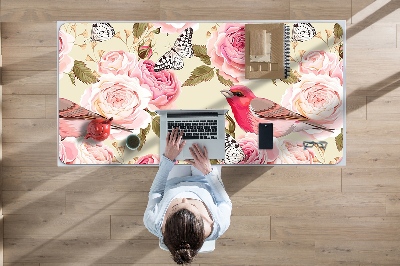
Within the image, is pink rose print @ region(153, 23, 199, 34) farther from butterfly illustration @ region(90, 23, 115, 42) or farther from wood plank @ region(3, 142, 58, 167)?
wood plank @ region(3, 142, 58, 167)

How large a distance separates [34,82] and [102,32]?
0.50m

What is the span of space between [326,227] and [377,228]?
298 mm

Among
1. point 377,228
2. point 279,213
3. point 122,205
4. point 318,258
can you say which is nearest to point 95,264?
point 122,205

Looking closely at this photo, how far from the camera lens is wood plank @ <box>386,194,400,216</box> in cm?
247

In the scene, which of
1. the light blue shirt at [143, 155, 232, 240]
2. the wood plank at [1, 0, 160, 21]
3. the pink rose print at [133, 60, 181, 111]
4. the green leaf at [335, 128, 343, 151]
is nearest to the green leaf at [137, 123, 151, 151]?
the pink rose print at [133, 60, 181, 111]

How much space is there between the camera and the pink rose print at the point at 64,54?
91.6 inches

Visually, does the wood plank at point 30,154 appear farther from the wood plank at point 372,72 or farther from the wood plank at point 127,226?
the wood plank at point 372,72

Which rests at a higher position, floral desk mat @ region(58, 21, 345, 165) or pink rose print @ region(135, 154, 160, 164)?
floral desk mat @ region(58, 21, 345, 165)

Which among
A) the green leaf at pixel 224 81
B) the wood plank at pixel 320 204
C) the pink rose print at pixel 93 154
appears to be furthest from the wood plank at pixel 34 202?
the green leaf at pixel 224 81

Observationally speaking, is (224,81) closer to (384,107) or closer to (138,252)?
(384,107)

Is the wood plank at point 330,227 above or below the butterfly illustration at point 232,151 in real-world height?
below

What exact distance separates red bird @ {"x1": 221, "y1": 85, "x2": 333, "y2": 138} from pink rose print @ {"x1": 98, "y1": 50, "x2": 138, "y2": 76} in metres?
0.52

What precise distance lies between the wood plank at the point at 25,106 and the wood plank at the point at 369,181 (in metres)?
1.78

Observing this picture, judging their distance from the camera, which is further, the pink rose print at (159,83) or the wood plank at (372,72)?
the wood plank at (372,72)
